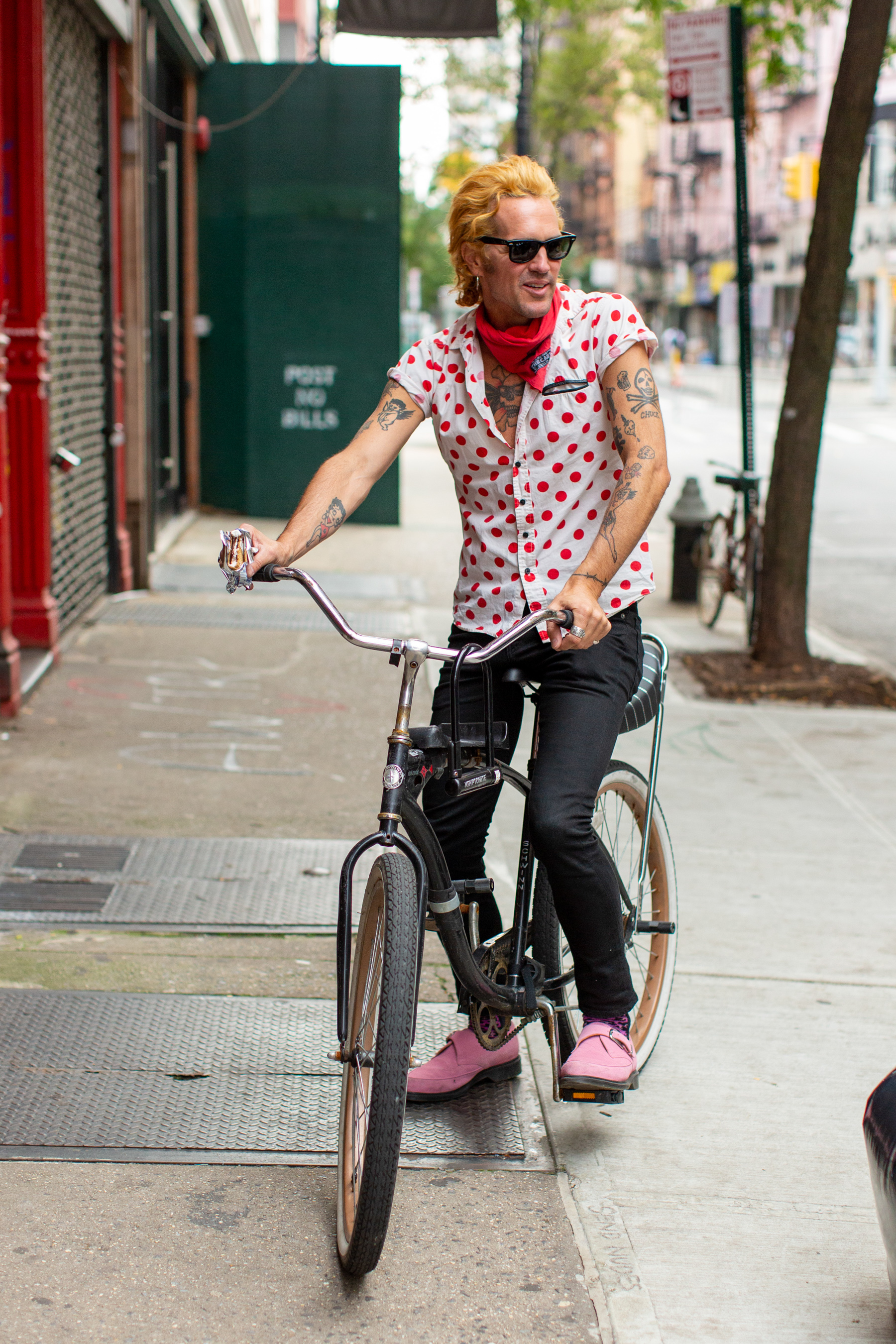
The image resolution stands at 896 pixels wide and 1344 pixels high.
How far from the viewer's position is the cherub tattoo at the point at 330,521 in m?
3.12

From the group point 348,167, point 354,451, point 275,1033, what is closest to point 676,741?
point 275,1033

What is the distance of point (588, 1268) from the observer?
9.54 feet

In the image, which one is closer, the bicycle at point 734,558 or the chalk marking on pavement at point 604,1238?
the chalk marking on pavement at point 604,1238

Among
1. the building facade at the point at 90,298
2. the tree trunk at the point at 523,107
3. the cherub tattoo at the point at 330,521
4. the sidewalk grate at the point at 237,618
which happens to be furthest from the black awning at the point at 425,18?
the tree trunk at the point at 523,107

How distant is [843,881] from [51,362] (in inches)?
203

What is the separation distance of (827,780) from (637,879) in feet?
9.59

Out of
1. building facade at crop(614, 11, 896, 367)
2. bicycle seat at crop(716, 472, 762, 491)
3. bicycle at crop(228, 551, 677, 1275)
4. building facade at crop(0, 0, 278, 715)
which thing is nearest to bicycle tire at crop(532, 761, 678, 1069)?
bicycle at crop(228, 551, 677, 1275)

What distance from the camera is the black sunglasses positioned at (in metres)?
3.06

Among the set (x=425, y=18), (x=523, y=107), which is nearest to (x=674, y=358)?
(x=523, y=107)

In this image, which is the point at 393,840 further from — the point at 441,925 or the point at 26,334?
the point at 26,334

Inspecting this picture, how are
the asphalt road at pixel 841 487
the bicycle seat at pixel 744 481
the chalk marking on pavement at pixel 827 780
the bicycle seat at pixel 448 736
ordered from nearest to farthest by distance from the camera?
the bicycle seat at pixel 448 736 < the chalk marking on pavement at pixel 827 780 < the bicycle seat at pixel 744 481 < the asphalt road at pixel 841 487

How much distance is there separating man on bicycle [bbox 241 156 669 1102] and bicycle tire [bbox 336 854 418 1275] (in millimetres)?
406

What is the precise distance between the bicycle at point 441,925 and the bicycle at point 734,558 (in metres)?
5.05

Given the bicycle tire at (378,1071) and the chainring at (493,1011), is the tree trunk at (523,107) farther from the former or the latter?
the bicycle tire at (378,1071)
